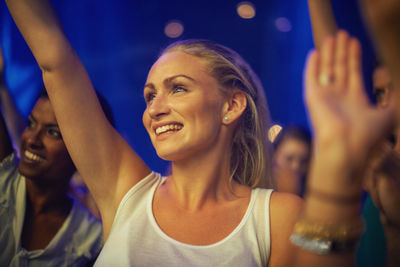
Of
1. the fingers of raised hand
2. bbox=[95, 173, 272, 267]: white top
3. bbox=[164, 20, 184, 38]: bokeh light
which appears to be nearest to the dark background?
bbox=[164, 20, 184, 38]: bokeh light

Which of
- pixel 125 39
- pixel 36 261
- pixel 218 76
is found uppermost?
pixel 125 39

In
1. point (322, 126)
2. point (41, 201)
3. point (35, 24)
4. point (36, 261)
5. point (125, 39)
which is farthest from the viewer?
point (125, 39)

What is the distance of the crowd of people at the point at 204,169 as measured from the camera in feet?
2.45

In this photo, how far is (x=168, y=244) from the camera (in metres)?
1.07

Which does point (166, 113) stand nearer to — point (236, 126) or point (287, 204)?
point (236, 126)

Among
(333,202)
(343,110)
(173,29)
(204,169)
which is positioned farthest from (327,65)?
(173,29)

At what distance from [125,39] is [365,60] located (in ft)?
4.00

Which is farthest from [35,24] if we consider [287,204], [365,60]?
[365,60]

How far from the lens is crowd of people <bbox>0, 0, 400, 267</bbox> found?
0.75m

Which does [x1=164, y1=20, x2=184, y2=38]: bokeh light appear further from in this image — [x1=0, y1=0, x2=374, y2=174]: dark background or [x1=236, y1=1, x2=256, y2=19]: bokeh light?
[x1=236, y1=1, x2=256, y2=19]: bokeh light

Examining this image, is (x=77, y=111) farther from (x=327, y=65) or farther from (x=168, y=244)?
(x=327, y=65)

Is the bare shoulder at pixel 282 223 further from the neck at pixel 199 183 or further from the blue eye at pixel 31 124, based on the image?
the blue eye at pixel 31 124

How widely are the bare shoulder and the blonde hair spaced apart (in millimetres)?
200

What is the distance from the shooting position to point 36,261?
55.6 inches
